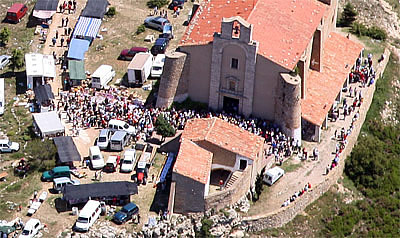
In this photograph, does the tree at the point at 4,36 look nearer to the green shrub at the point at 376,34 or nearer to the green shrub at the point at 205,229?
the green shrub at the point at 205,229

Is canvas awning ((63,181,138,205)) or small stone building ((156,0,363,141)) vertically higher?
small stone building ((156,0,363,141))

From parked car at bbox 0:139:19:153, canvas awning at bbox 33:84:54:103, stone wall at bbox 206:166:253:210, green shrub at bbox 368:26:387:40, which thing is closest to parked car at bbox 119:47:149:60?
canvas awning at bbox 33:84:54:103

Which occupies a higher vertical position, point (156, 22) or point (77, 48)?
point (156, 22)

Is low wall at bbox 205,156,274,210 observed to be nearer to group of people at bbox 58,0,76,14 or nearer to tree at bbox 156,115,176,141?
tree at bbox 156,115,176,141

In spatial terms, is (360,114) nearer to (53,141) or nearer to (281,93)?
(281,93)

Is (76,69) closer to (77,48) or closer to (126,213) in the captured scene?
(77,48)

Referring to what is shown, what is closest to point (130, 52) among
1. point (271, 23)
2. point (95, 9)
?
point (95, 9)

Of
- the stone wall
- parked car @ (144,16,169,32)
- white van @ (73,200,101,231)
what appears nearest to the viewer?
white van @ (73,200,101,231)

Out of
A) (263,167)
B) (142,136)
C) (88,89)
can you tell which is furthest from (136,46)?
(263,167)
